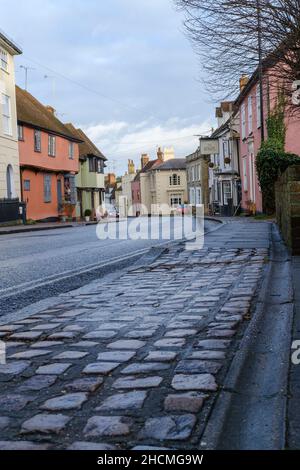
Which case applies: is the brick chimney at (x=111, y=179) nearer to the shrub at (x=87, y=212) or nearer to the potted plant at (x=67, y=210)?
the shrub at (x=87, y=212)

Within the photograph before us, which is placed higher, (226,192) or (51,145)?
(51,145)

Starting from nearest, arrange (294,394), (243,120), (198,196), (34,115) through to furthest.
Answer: (294,394)
(243,120)
(34,115)
(198,196)

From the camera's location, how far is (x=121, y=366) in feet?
12.1

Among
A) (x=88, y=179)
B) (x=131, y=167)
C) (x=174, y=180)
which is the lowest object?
(x=88, y=179)

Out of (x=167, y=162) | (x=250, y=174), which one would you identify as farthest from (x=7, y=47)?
(x=167, y=162)

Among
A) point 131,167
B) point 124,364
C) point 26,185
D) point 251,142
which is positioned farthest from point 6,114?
point 131,167

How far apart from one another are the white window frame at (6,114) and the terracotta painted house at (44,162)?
10.0 feet

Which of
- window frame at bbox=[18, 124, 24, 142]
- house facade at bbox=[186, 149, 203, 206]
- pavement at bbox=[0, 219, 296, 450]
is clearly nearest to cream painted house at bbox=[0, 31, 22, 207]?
window frame at bbox=[18, 124, 24, 142]

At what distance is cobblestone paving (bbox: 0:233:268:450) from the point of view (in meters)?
2.67

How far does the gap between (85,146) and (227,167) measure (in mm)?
15471

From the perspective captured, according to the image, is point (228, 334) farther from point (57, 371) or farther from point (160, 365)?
point (57, 371)

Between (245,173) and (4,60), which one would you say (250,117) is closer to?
(245,173)

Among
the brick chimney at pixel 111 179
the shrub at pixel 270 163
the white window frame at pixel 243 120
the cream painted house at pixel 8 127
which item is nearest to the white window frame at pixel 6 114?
the cream painted house at pixel 8 127

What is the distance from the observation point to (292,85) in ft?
29.9
